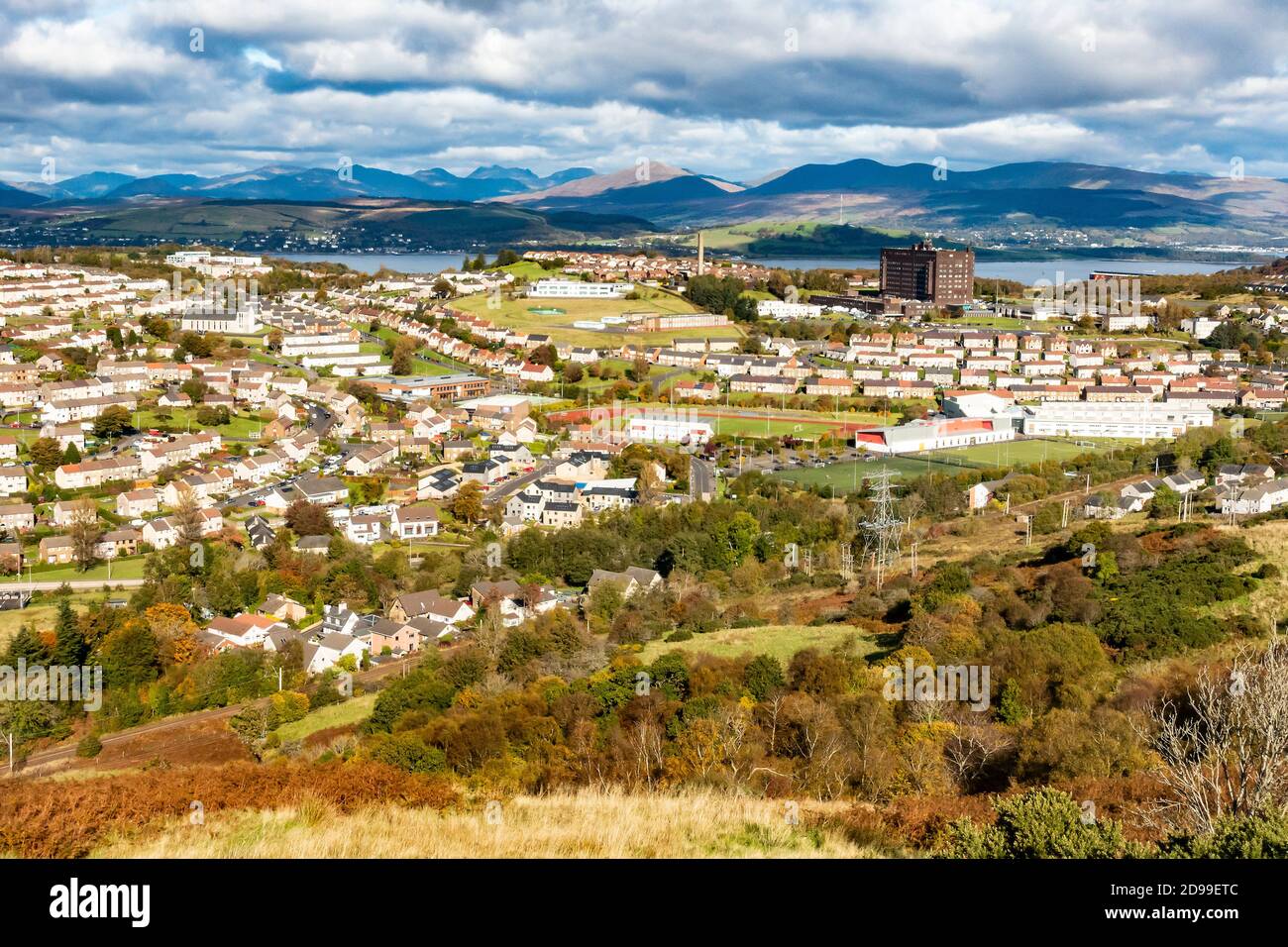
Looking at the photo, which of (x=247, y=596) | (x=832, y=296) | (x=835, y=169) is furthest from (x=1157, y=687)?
(x=835, y=169)

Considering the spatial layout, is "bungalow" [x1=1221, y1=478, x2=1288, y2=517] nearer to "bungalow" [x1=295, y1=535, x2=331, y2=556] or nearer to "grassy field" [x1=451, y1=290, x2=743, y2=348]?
"bungalow" [x1=295, y1=535, x2=331, y2=556]

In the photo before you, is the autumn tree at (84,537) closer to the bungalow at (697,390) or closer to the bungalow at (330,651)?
the bungalow at (330,651)

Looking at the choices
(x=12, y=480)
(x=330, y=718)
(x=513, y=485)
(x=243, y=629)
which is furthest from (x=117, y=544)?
(x=330, y=718)

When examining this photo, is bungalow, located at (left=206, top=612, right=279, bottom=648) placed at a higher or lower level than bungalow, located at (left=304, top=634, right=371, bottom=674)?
A: higher

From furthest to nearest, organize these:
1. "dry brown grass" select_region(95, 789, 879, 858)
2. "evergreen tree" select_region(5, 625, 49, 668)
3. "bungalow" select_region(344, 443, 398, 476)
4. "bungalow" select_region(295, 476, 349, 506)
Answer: "bungalow" select_region(344, 443, 398, 476) → "bungalow" select_region(295, 476, 349, 506) → "evergreen tree" select_region(5, 625, 49, 668) → "dry brown grass" select_region(95, 789, 879, 858)

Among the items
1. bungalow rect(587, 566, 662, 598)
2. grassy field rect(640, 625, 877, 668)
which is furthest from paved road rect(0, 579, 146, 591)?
grassy field rect(640, 625, 877, 668)

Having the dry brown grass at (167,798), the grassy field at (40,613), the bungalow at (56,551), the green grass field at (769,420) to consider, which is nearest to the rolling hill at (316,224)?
the green grass field at (769,420)

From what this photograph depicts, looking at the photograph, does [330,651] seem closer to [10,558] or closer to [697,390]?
[10,558]
